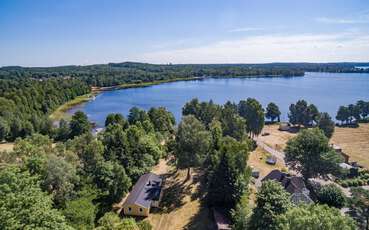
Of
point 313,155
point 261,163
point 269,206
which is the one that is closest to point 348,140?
point 261,163

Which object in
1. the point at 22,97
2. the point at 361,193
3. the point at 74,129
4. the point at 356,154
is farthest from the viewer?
the point at 22,97

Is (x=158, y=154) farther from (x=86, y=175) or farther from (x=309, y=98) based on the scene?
(x=309, y=98)

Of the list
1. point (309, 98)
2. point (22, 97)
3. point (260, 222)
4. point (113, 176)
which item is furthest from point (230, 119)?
point (309, 98)

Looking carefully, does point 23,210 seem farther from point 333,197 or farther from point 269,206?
point 333,197

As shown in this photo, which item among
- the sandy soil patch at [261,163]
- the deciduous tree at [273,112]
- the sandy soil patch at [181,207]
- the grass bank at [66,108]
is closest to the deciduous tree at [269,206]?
the sandy soil patch at [181,207]

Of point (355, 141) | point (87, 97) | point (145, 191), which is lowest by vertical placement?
point (355, 141)

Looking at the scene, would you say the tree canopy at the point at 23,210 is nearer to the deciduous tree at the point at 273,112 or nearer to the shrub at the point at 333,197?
the shrub at the point at 333,197
